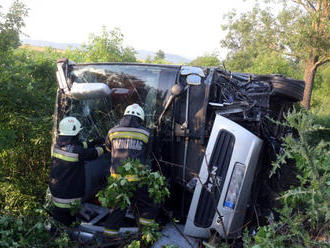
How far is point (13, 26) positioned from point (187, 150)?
4549 mm

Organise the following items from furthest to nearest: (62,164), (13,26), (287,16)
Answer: (287,16), (13,26), (62,164)

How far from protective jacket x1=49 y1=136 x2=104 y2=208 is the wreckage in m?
0.31

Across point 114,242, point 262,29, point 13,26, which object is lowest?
point 114,242

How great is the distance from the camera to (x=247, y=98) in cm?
424

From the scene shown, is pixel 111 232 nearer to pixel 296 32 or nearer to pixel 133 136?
pixel 133 136

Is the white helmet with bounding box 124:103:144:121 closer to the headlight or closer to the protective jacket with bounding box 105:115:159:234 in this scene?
the protective jacket with bounding box 105:115:159:234

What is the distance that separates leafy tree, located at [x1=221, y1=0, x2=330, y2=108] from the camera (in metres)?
15.4

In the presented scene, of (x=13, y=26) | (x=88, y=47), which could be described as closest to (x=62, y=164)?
(x=13, y=26)

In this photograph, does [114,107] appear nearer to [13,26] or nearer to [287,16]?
Result: [13,26]

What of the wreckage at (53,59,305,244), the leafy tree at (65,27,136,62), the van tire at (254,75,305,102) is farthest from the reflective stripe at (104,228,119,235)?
the leafy tree at (65,27,136,62)

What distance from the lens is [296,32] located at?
16031mm

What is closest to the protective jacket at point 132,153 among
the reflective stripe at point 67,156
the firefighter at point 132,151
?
the firefighter at point 132,151

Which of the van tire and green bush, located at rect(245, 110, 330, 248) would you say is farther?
the van tire

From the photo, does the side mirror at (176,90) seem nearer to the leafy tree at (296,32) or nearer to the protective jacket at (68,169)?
the protective jacket at (68,169)
